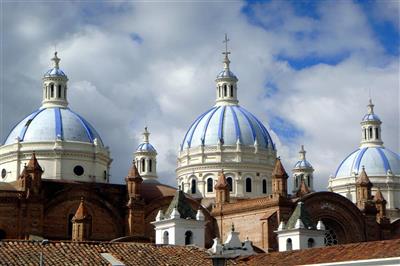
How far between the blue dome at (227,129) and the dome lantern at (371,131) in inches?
658

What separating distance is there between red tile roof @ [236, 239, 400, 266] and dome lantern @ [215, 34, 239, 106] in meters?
41.2

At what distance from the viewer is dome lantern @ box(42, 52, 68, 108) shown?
243 feet

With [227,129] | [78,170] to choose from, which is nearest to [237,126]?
[227,129]

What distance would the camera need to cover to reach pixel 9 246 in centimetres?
3547

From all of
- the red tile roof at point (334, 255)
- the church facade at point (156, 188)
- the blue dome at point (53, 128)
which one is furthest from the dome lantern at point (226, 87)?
the red tile roof at point (334, 255)

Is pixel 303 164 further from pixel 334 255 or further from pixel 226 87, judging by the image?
pixel 334 255

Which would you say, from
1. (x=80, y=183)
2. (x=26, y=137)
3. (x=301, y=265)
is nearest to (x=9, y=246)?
(x=301, y=265)

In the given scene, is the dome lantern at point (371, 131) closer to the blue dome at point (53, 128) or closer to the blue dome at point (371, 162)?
the blue dome at point (371, 162)

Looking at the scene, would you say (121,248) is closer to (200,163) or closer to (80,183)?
(80,183)

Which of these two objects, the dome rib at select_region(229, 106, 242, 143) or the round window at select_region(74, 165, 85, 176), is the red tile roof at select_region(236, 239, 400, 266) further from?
the dome rib at select_region(229, 106, 242, 143)

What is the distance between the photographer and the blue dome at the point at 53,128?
70312 mm

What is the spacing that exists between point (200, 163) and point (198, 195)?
302cm

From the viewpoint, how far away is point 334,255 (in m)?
39.2

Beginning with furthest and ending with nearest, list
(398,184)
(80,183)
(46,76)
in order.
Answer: (398,184)
(46,76)
(80,183)
